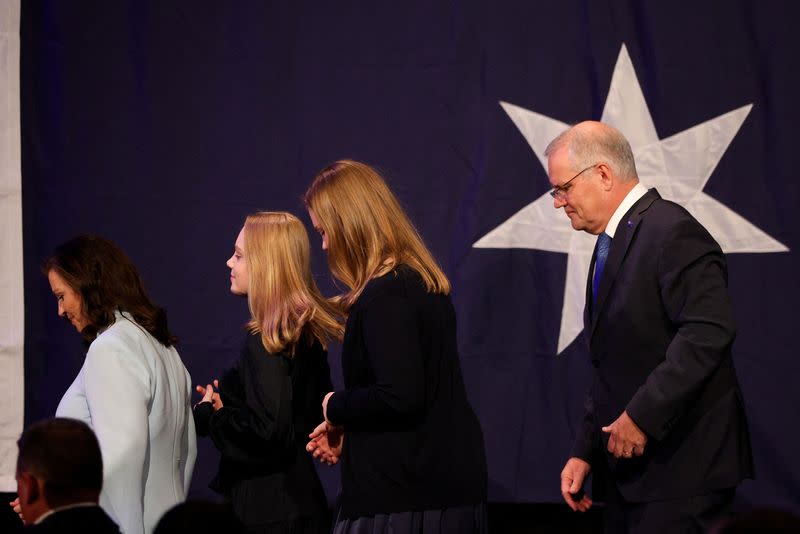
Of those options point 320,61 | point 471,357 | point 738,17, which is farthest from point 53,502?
point 738,17

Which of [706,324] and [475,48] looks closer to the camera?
[706,324]

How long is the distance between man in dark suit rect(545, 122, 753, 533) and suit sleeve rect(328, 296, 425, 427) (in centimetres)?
51

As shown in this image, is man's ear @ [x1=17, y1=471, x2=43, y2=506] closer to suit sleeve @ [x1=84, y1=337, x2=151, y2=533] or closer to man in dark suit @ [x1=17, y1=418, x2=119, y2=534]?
man in dark suit @ [x1=17, y1=418, x2=119, y2=534]

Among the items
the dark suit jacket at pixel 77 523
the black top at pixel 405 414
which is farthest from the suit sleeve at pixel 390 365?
the dark suit jacket at pixel 77 523

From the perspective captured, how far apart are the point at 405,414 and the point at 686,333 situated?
0.71m

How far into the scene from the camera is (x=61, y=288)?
114 inches

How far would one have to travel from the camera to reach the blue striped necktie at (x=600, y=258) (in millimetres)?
2824

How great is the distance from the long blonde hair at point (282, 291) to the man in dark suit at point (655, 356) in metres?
0.89

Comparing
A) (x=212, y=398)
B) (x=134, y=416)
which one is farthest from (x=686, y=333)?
(x=212, y=398)

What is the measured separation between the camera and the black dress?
316cm

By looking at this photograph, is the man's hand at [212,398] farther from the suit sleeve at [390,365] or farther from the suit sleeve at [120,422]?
the suit sleeve at [390,365]

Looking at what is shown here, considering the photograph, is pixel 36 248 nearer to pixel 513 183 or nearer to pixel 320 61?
pixel 320 61

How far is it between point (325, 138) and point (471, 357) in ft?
3.69

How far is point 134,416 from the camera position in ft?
8.83
